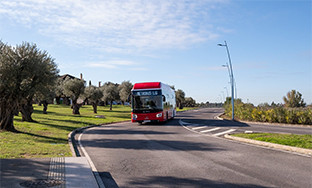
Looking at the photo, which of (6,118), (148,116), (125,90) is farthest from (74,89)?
→ (6,118)

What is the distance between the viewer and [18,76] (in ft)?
55.6

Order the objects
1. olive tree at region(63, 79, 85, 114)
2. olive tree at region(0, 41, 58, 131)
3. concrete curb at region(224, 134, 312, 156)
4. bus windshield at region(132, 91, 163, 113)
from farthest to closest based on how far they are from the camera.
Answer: olive tree at region(63, 79, 85, 114) < bus windshield at region(132, 91, 163, 113) < olive tree at region(0, 41, 58, 131) < concrete curb at region(224, 134, 312, 156)

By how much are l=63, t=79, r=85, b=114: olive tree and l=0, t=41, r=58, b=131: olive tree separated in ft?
78.6

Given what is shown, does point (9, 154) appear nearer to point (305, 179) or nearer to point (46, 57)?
point (305, 179)

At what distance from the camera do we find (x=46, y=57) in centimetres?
1873

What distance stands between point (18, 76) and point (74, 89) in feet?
84.4

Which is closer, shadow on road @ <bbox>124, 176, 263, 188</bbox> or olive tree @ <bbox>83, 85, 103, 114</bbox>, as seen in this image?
shadow on road @ <bbox>124, 176, 263, 188</bbox>

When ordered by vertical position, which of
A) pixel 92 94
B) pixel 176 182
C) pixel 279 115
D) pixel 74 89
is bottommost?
pixel 176 182

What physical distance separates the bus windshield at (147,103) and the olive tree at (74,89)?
19.6 m

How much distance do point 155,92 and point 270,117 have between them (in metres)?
11.3

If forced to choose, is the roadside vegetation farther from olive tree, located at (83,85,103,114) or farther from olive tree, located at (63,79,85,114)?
olive tree, located at (83,85,103,114)

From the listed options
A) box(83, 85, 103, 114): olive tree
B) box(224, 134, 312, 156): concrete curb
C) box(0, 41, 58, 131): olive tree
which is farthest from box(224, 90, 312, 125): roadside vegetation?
box(83, 85, 103, 114): olive tree

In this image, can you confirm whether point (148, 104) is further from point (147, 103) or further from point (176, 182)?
point (176, 182)

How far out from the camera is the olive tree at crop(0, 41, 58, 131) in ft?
54.4
